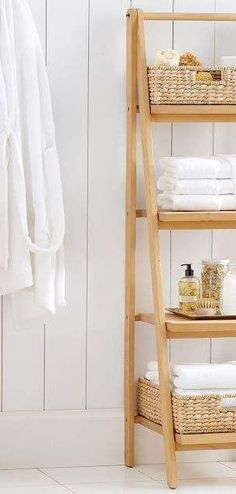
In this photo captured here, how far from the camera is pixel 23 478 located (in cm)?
314

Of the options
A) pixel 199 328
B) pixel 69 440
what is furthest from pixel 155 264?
pixel 69 440

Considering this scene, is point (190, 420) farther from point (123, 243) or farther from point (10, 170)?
point (10, 170)

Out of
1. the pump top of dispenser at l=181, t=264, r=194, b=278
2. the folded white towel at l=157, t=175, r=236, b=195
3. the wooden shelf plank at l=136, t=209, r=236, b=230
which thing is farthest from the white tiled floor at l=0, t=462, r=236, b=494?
the folded white towel at l=157, t=175, r=236, b=195

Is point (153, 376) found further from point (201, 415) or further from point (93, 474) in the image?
point (93, 474)

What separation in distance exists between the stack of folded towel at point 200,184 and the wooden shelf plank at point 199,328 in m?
0.33

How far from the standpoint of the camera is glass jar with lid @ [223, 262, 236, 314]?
307cm

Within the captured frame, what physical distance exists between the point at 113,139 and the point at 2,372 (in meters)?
0.82

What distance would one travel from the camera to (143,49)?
10.2ft

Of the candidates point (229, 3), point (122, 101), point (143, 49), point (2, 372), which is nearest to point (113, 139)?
point (122, 101)

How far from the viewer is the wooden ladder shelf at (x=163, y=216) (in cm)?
302

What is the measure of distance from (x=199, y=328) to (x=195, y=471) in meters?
0.54

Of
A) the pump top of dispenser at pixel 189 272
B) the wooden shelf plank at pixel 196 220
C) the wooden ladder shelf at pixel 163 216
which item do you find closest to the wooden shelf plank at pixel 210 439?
the wooden ladder shelf at pixel 163 216

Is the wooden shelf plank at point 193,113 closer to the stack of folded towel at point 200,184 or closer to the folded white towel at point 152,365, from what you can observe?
the stack of folded towel at point 200,184

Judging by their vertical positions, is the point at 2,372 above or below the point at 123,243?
below
